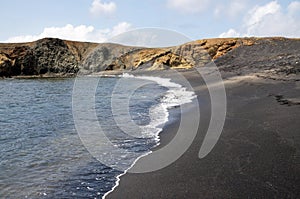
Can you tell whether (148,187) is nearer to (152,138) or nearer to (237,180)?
(237,180)

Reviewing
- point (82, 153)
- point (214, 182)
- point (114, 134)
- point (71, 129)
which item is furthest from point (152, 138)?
point (214, 182)

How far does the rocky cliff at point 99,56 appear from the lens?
6806cm

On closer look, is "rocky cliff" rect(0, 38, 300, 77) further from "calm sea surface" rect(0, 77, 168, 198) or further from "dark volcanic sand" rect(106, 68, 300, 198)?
"dark volcanic sand" rect(106, 68, 300, 198)

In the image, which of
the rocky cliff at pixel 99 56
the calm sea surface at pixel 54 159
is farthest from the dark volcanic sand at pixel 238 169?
the rocky cliff at pixel 99 56

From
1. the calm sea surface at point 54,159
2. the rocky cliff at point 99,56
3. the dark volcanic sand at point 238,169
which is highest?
the rocky cliff at point 99,56

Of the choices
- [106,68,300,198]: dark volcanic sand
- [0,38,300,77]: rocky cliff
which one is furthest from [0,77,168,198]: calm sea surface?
[0,38,300,77]: rocky cliff

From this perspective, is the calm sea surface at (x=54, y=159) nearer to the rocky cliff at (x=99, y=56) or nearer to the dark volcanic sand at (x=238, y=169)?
the dark volcanic sand at (x=238, y=169)

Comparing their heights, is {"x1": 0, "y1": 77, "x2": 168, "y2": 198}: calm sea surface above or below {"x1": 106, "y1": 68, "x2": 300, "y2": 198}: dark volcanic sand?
below

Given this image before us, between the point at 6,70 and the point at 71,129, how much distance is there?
236 feet

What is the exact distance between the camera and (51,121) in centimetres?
1360

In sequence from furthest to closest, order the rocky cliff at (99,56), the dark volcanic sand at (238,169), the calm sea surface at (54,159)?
the rocky cliff at (99,56) < the calm sea surface at (54,159) < the dark volcanic sand at (238,169)

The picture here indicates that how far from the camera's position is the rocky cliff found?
68062 millimetres

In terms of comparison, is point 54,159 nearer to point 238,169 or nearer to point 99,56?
point 238,169

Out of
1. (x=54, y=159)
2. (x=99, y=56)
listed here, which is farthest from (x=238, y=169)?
(x=99, y=56)
